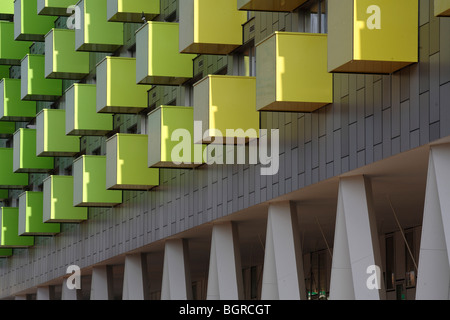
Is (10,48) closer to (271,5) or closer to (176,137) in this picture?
(176,137)

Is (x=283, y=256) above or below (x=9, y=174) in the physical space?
below

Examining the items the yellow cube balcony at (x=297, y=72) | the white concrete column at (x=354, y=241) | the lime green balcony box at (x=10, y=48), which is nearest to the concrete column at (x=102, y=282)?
the lime green balcony box at (x=10, y=48)

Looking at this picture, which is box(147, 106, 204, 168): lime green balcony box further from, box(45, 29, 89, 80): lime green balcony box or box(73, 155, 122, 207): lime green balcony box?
box(45, 29, 89, 80): lime green balcony box

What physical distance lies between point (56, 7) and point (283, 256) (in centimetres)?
1705

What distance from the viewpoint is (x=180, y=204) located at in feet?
108

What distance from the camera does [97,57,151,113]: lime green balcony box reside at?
34.7 meters

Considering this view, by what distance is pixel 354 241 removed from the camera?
2347cm

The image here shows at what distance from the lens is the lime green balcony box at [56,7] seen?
40.9 meters

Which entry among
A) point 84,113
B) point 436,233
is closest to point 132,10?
point 84,113

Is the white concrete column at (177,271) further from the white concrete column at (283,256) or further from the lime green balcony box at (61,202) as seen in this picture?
Answer: the white concrete column at (283,256)

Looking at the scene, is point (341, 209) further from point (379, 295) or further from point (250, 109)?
point (250, 109)

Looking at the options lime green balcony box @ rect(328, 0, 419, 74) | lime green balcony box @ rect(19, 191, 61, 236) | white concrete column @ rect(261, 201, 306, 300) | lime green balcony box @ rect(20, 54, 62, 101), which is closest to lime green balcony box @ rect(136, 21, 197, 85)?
white concrete column @ rect(261, 201, 306, 300)

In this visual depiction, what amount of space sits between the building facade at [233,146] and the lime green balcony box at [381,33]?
1.0 inches
